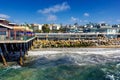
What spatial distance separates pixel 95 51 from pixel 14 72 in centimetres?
2639

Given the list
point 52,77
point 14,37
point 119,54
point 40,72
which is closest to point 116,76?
point 52,77

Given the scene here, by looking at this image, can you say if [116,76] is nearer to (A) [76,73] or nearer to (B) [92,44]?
(A) [76,73]

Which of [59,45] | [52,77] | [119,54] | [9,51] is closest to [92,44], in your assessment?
[59,45]

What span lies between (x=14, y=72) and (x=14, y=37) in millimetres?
5909

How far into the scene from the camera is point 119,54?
46250 millimetres

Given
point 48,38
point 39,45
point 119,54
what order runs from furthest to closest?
point 48,38 → point 39,45 → point 119,54

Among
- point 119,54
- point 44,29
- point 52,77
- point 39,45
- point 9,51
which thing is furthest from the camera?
point 44,29

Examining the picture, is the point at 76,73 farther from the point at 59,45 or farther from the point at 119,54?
the point at 59,45

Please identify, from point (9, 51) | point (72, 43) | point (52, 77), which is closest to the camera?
point (52, 77)

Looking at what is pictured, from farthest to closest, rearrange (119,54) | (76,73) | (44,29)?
(44,29), (119,54), (76,73)

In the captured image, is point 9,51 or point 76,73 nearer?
point 76,73

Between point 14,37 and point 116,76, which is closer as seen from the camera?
point 116,76

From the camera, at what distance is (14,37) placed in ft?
101

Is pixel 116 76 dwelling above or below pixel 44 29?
below
